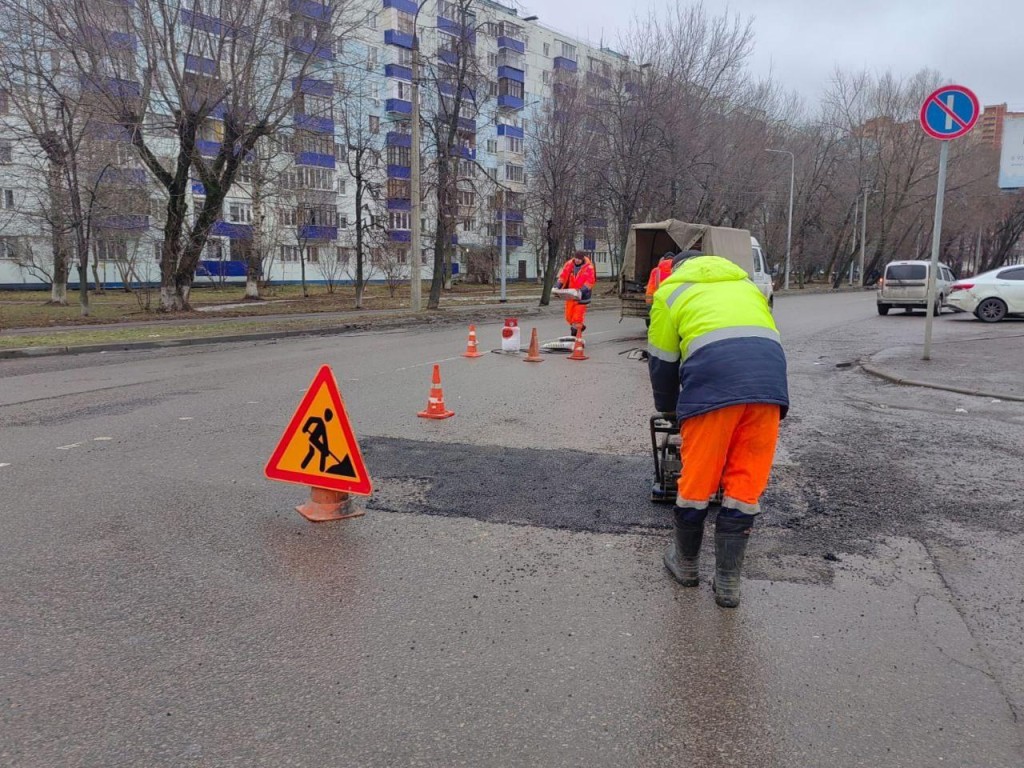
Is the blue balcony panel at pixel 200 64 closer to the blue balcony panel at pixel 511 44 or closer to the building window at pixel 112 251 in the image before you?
the building window at pixel 112 251

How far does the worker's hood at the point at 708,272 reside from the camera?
152 inches

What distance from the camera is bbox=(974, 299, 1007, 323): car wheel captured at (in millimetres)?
20312

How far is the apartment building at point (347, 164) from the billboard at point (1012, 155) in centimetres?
1655

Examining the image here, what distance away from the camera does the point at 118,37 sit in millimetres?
20750

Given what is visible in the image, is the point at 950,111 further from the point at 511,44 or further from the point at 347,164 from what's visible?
the point at 511,44

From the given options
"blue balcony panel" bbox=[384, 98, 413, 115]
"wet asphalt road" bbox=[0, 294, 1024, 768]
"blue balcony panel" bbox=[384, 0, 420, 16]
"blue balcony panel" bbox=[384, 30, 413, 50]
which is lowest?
"wet asphalt road" bbox=[0, 294, 1024, 768]

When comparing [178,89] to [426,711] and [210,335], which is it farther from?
[426,711]

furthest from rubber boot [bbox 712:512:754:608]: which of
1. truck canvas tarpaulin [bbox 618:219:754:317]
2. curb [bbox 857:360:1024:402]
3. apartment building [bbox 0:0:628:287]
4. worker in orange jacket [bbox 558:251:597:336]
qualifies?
apartment building [bbox 0:0:628:287]

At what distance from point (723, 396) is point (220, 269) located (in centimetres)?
4927

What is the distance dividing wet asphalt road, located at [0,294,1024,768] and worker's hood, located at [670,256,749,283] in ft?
5.38

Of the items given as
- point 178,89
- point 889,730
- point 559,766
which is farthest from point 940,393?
point 178,89

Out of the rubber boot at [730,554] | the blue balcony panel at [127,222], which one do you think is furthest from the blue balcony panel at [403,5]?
the rubber boot at [730,554]

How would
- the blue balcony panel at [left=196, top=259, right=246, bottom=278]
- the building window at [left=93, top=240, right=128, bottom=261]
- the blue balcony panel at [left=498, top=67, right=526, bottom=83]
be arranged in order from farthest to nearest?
the blue balcony panel at [left=498, top=67, right=526, bottom=83] < the blue balcony panel at [left=196, top=259, right=246, bottom=278] < the building window at [left=93, top=240, right=128, bottom=261]

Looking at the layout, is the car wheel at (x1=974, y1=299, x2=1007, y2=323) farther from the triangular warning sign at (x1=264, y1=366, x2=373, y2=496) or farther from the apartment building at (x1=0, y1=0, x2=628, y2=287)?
the triangular warning sign at (x1=264, y1=366, x2=373, y2=496)
